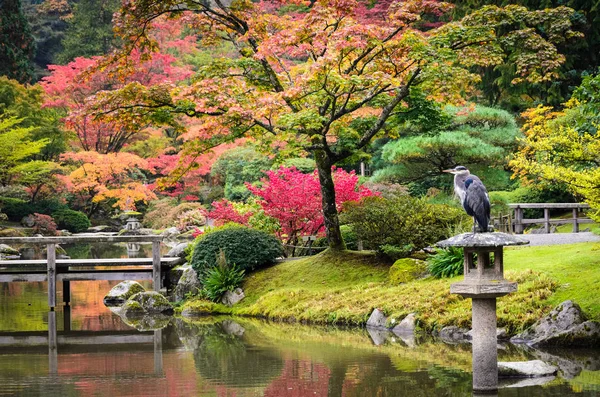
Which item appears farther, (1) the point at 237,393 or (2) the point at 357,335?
(2) the point at 357,335

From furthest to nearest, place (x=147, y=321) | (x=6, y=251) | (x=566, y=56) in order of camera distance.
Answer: (x=6, y=251)
(x=566, y=56)
(x=147, y=321)

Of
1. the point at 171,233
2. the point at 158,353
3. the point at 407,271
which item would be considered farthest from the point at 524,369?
the point at 171,233

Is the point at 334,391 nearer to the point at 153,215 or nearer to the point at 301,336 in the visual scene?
the point at 301,336

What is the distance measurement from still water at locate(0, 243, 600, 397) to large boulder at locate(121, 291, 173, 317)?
3.73 feet

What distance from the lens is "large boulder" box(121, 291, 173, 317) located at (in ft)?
50.1

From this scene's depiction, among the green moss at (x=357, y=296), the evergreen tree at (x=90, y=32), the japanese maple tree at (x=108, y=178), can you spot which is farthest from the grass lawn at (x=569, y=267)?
the evergreen tree at (x=90, y=32)

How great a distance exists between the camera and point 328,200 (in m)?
14.8

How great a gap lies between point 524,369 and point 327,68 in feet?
20.3

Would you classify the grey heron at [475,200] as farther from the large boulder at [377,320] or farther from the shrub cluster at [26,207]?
the shrub cluster at [26,207]

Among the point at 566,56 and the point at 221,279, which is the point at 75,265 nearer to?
the point at 221,279

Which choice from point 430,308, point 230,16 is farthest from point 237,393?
point 230,16

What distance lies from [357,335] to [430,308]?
3.77 ft

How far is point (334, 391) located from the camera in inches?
312

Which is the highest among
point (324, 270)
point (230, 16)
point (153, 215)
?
point (230, 16)
